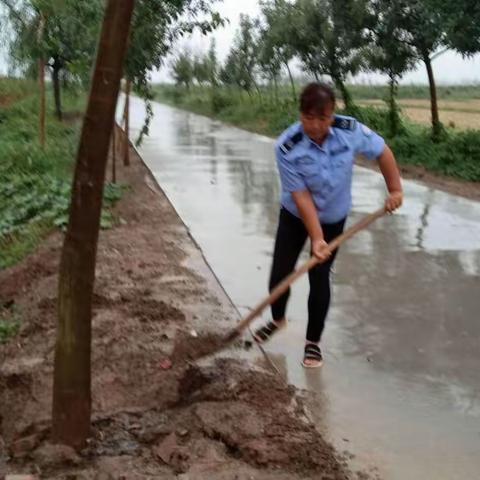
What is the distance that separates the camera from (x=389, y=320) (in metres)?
5.12

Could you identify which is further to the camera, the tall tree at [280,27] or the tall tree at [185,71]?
the tall tree at [185,71]

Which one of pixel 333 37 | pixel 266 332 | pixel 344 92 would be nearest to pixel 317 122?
pixel 266 332

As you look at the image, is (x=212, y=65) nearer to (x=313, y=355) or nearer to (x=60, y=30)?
(x=60, y=30)

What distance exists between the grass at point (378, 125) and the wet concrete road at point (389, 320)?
2.59 metres

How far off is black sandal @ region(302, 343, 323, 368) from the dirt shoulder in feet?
1.05

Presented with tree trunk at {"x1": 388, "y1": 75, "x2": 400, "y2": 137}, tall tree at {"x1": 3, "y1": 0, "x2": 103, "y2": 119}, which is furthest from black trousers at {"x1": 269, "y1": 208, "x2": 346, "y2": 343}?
tree trunk at {"x1": 388, "y1": 75, "x2": 400, "y2": 137}

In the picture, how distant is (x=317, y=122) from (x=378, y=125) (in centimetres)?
1516

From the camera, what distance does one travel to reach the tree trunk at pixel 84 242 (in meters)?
2.88

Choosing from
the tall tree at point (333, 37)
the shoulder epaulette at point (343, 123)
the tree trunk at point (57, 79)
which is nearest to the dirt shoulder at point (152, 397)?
the shoulder epaulette at point (343, 123)

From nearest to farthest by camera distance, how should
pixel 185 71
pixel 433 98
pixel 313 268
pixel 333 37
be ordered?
pixel 313 268 < pixel 433 98 < pixel 333 37 < pixel 185 71

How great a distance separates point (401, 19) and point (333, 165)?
38.0 feet

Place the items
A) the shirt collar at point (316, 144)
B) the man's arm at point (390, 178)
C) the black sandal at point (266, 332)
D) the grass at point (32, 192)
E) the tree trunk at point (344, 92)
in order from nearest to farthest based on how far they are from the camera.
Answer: the shirt collar at point (316, 144), the man's arm at point (390, 178), the black sandal at point (266, 332), the grass at point (32, 192), the tree trunk at point (344, 92)

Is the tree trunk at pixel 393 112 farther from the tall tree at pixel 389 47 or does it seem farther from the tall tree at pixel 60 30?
the tall tree at pixel 60 30

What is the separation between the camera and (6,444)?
3.52m
